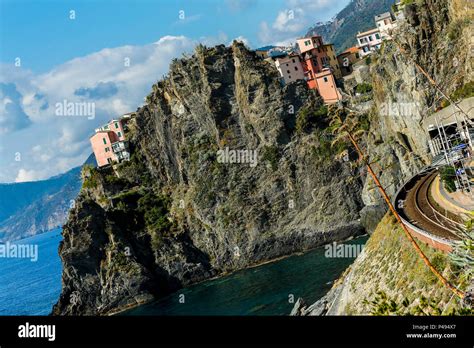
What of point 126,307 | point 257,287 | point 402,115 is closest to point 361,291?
point 257,287

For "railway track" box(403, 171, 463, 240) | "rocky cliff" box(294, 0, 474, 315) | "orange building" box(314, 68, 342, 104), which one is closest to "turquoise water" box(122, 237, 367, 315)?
"rocky cliff" box(294, 0, 474, 315)

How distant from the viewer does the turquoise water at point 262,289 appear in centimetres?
5503

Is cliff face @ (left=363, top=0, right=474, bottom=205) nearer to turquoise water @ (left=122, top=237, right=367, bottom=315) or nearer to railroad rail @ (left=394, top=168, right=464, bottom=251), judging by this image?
turquoise water @ (left=122, top=237, right=367, bottom=315)

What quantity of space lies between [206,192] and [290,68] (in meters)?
31.5

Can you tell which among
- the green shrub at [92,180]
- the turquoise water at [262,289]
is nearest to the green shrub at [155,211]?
the green shrub at [92,180]

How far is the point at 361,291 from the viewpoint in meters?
32.3

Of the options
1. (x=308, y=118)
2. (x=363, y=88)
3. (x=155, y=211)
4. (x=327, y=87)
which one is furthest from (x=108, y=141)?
(x=363, y=88)

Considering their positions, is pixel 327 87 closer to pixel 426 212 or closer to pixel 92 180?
pixel 92 180

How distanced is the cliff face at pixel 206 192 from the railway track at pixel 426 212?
37.8 meters

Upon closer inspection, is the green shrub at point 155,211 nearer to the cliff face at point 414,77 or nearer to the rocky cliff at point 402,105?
the rocky cliff at point 402,105

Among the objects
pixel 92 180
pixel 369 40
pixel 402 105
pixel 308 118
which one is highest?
pixel 369 40

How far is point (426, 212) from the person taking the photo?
30938 millimetres

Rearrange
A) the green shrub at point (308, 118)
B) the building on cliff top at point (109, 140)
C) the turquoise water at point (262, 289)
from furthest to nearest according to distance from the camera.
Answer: the building on cliff top at point (109, 140)
the green shrub at point (308, 118)
the turquoise water at point (262, 289)

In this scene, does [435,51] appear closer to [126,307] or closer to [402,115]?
[402,115]
